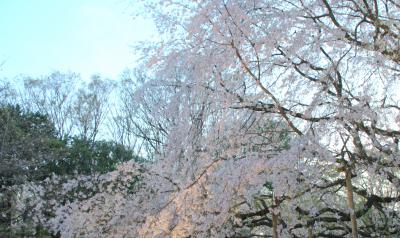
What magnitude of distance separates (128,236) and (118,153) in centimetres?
768

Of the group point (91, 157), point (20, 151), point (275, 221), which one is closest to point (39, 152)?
point (20, 151)

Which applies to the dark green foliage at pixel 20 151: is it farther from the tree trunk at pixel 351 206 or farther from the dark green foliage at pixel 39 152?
the tree trunk at pixel 351 206

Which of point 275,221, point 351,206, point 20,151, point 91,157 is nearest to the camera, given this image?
point 351,206

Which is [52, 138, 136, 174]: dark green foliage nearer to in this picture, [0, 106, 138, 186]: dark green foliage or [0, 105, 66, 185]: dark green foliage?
A: [0, 106, 138, 186]: dark green foliage

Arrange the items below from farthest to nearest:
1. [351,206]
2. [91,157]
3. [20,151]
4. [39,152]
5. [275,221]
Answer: [91,157] < [39,152] < [20,151] < [275,221] < [351,206]

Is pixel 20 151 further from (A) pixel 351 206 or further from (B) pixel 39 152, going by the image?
(A) pixel 351 206

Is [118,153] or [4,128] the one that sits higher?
[118,153]

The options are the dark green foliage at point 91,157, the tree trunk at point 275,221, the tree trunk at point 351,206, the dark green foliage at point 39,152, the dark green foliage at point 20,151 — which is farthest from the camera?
the dark green foliage at point 91,157

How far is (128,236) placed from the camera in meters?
6.30

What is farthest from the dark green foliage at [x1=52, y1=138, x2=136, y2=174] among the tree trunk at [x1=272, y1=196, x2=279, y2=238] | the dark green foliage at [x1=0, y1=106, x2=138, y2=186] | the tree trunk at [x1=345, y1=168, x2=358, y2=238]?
the tree trunk at [x1=345, y1=168, x2=358, y2=238]

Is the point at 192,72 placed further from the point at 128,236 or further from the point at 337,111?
the point at 128,236

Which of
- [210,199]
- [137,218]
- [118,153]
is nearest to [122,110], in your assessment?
[118,153]

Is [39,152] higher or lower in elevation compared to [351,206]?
higher

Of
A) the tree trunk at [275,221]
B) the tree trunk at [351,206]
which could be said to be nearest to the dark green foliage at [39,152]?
the tree trunk at [275,221]
